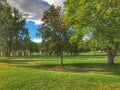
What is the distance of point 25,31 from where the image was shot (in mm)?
68438

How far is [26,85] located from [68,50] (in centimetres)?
1735

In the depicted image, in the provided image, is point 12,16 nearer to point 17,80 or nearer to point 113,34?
point 113,34

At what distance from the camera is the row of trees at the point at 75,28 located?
2406 centimetres

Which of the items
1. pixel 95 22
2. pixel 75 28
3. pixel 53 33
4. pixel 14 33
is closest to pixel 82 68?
pixel 75 28

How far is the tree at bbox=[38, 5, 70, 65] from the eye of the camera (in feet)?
91.8

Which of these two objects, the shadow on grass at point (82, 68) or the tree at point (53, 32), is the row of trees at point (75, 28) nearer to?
the tree at point (53, 32)

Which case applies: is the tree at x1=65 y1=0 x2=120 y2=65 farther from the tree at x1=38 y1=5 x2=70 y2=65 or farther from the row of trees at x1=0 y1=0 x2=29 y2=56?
the row of trees at x1=0 y1=0 x2=29 y2=56

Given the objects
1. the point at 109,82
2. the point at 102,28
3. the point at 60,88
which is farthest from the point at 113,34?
the point at 60,88

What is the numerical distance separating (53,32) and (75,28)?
2.79 meters

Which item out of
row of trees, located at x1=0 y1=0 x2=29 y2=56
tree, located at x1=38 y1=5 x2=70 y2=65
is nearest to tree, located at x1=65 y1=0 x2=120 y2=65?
tree, located at x1=38 y1=5 x2=70 y2=65

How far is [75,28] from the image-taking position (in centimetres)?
2766

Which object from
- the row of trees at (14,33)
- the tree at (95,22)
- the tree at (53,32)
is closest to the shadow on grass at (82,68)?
the tree at (53,32)

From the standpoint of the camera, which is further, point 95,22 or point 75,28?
point 75,28

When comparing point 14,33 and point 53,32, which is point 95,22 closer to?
point 53,32
